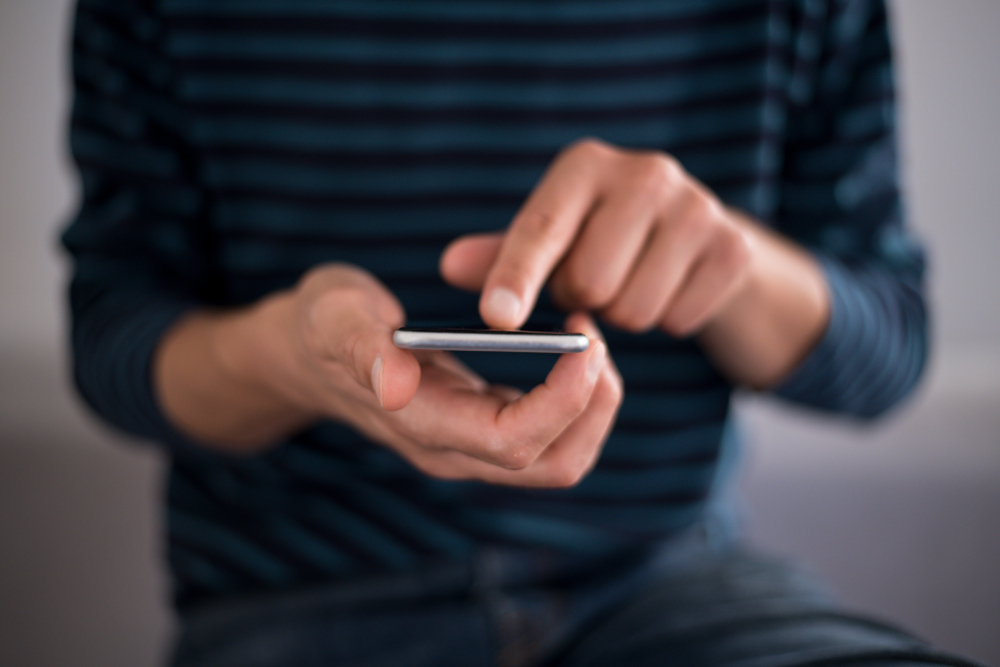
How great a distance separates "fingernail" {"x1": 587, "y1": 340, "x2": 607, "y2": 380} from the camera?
0.33m

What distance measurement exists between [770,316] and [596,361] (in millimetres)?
441

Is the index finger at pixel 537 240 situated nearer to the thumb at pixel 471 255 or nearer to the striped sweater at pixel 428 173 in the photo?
the thumb at pixel 471 255

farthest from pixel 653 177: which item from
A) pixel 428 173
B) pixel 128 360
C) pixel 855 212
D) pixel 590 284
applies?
pixel 128 360

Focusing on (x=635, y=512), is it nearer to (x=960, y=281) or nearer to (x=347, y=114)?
(x=347, y=114)

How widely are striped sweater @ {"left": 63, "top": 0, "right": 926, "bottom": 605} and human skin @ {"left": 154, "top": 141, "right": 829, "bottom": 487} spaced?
95 millimetres

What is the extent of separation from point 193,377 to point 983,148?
1654 millimetres

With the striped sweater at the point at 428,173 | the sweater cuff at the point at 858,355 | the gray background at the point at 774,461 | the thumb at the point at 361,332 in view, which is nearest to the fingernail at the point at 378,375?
the thumb at the point at 361,332

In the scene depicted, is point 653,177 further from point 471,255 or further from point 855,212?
point 855,212

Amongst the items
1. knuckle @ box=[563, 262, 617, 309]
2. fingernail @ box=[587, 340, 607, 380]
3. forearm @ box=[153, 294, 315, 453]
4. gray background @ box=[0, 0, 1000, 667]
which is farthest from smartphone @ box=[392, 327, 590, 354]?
gray background @ box=[0, 0, 1000, 667]

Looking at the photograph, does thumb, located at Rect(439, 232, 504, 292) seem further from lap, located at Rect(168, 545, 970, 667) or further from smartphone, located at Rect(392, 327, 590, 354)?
lap, located at Rect(168, 545, 970, 667)

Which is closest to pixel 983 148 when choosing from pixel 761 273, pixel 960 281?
pixel 960 281

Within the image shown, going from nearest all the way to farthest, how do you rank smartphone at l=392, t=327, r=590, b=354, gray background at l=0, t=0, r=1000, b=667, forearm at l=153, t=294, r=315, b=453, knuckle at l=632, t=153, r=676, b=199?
smartphone at l=392, t=327, r=590, b=354
knuckle at l=632, t=153, r=676, b=199
forearm at l=153, t=294, r=315, b=453
gray background at l=0, t=0, r=1000, b=667

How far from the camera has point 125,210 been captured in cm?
77

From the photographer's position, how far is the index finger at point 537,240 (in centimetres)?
39
